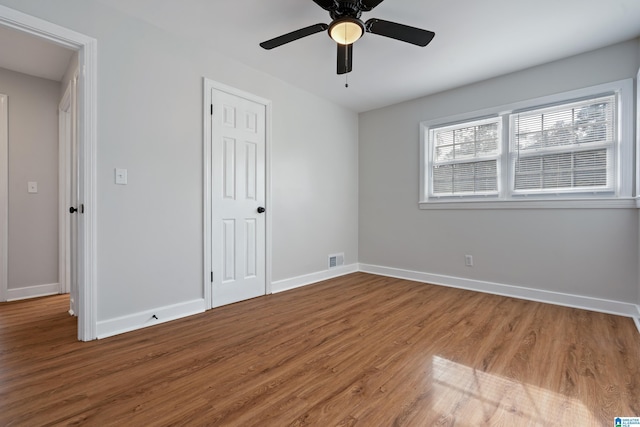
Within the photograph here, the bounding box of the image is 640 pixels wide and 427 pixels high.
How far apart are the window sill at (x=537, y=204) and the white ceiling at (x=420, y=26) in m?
1.44

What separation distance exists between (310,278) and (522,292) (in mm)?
2442

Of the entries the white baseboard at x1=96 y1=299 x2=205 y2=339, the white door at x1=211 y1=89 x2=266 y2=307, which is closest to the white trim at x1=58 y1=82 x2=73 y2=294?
the white baseboard at x1=96 y1=299 x2=205 y2=339

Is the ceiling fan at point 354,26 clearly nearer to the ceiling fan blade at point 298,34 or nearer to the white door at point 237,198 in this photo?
the ceiling fan blade at point 298,34

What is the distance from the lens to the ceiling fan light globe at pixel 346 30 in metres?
2.00

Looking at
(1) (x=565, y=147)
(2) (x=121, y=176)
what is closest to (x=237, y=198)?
(2) (x=121, y=176)

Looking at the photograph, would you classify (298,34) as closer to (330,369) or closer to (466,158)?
(330,369)

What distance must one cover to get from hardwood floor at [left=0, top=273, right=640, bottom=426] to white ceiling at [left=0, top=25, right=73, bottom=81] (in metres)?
2.46

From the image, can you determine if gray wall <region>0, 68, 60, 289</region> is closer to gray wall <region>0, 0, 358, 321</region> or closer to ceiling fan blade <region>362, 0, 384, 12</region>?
gray wall <region>0, 0, 358, 321</region>

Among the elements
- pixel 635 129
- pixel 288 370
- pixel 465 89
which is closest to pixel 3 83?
pixel 288 370

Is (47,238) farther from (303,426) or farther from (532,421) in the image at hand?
(532,421)

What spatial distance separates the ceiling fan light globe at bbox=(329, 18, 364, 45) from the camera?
6.57ft

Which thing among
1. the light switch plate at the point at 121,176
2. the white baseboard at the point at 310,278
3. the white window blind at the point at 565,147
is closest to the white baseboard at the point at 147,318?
the white baseboard at the point at 310,278

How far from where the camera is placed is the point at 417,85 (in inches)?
146

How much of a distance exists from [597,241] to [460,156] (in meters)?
1.63
